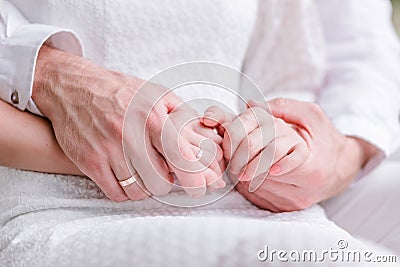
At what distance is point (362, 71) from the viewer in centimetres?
123

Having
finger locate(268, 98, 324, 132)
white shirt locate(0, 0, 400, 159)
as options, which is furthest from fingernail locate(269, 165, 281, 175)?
white shirt locate(0, 0, 400, 159)

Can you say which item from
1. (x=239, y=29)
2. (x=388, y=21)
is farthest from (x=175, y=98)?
(x=388, y=21)

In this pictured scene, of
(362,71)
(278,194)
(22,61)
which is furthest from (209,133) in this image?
(362,71)

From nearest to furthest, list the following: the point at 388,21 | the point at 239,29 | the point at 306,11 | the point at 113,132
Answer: the point at 113,132 < the point at 239,29 < the point at 306,11 < the point at 388,21

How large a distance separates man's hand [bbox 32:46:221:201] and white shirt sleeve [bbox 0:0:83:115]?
0.04 ft

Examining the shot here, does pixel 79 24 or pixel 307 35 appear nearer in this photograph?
pixel 79 24

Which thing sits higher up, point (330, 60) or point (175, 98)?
point (175, 98)

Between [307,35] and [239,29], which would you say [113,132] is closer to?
[239,29]

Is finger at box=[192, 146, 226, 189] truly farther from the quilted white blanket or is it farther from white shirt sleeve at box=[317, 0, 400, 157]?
white shirt sleeve at box=[317, 0, 400, 157]

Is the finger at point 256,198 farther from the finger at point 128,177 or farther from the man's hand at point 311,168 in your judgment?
the finger at point 128,177

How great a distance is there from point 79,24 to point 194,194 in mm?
266

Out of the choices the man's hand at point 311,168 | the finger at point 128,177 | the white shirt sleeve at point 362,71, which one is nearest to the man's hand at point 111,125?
the finger at point 128,177

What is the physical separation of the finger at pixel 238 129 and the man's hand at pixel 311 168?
0.18 ft

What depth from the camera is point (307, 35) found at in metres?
1.22
